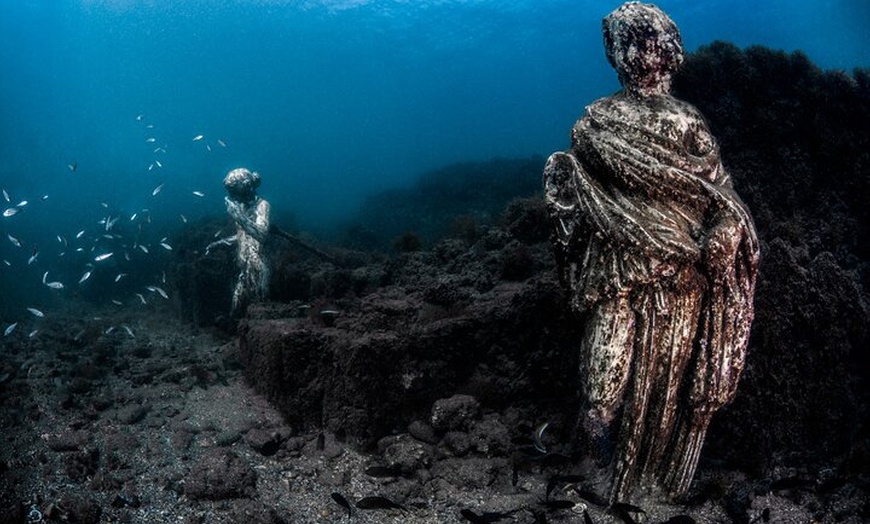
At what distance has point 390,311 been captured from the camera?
6543 millimetres

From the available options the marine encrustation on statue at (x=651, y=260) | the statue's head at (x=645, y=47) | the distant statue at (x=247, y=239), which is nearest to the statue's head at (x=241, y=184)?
the distant statue at (x=247, y=239)

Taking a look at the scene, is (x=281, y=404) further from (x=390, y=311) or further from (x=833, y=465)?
(x=833, y=465)

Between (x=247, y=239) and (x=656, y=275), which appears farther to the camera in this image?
(x=247, y=239)

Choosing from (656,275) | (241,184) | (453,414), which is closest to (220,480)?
(453,414)

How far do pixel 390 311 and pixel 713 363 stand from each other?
12.7 feet

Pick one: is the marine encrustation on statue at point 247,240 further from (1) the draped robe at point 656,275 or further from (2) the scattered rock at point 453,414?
(1) the draped robe at point 656,275

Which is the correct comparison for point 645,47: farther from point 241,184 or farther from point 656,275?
point 241,184

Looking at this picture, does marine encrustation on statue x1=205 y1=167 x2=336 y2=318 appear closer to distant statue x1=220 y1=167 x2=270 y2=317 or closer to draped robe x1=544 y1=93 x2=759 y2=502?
distant statue x1=220 y1=167 x2=270 y2=317

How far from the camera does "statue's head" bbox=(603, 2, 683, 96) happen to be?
3.80 metres

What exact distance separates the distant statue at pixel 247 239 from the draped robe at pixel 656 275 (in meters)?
7.56

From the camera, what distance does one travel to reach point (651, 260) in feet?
11.8

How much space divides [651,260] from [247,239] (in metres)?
8.57

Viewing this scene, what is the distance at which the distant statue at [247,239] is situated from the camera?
10062 millimetres

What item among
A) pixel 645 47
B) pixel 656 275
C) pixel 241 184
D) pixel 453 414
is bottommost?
pixel 453 414
